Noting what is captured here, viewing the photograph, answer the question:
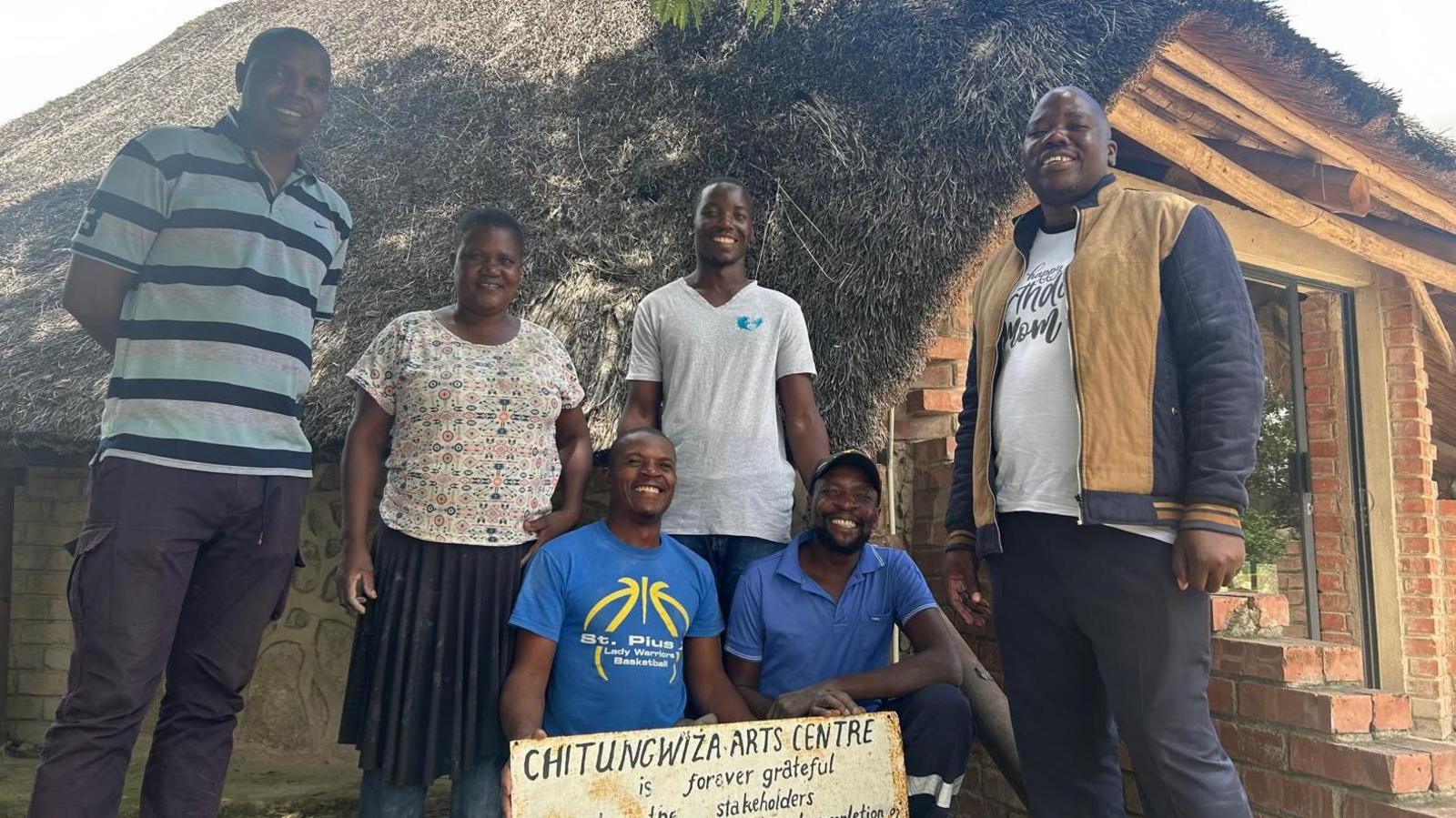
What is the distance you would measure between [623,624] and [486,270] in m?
0.90

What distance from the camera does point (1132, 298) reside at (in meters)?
1.79

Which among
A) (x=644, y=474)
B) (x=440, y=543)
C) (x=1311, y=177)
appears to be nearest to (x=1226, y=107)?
(x=1311, y=177)

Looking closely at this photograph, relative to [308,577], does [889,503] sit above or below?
above

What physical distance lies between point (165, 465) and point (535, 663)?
0.85m

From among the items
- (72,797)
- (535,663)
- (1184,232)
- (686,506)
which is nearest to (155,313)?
(72,797)

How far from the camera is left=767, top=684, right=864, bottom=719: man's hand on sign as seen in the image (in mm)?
2098

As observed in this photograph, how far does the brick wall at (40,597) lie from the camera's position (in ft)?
15.0

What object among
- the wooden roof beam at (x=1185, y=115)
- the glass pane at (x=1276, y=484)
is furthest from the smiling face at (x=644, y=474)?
the glass pane at (x=1276, y=484)

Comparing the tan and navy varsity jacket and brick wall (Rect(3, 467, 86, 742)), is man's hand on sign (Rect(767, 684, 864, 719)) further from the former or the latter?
brick wall (Rect(3, 467, 86, 742))

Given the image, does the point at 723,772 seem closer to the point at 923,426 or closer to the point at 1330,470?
the point at 923,426

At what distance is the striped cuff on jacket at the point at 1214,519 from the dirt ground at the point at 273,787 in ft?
9.60

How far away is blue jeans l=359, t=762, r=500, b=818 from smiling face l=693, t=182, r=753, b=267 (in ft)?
4.45

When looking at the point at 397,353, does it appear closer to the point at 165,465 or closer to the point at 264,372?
the point at 264,372

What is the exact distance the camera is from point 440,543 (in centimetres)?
215
